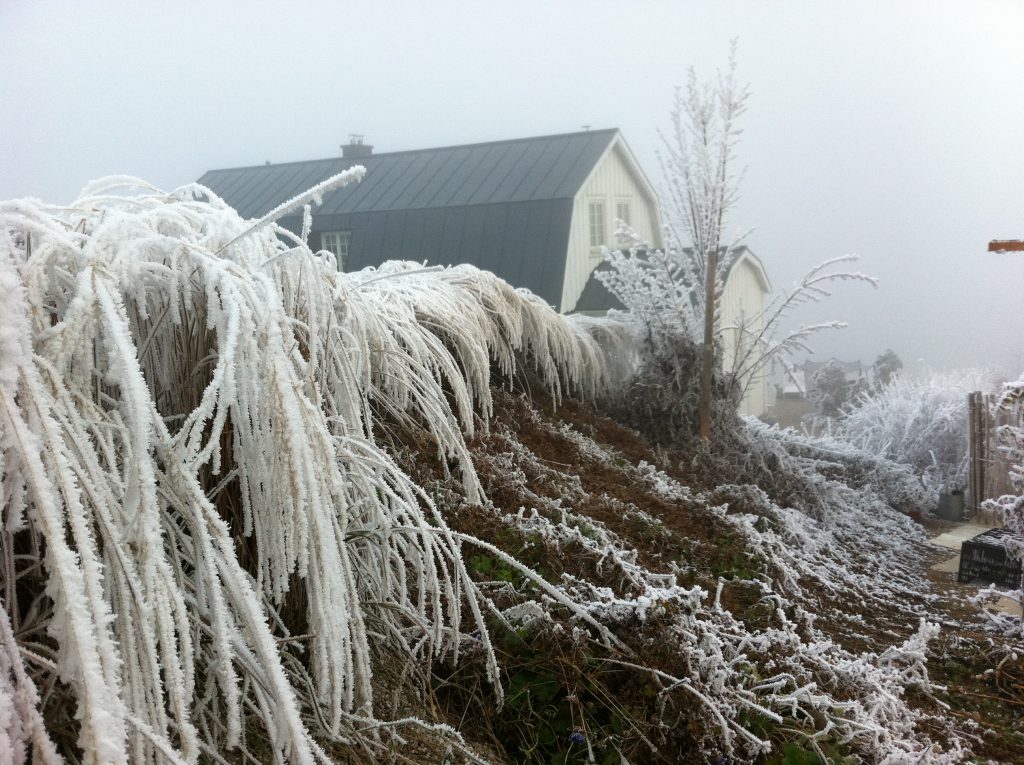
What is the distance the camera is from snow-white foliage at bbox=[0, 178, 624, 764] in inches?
24.8

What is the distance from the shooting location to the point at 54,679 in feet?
2.31

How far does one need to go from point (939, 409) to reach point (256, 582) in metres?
5.21

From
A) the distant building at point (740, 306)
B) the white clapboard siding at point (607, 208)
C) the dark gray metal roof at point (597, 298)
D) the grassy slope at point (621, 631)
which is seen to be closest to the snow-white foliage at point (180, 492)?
the grassy slope at point (621, 631)

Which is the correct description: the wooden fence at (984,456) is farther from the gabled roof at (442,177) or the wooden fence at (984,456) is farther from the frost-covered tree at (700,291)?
the gabled roof at (442,177)

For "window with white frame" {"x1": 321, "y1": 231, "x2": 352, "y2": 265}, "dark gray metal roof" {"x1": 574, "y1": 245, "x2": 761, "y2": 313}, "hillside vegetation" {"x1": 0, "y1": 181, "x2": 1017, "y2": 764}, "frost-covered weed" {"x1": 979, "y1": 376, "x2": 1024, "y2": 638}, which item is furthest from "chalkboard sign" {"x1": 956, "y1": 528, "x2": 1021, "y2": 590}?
"window with white frame" {"x1": 321, "y1": 231, "x2": 352, "y2": 265}

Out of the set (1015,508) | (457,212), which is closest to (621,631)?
(1015,508)

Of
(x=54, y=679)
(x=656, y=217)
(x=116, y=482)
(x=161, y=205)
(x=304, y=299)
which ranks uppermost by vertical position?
(x=656, y=217)

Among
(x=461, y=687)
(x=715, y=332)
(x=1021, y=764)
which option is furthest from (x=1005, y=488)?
(x=461, y=687)

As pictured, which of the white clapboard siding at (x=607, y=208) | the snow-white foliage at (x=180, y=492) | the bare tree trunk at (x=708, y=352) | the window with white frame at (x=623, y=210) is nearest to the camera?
the snow-white foliage at (x=180, y=492)

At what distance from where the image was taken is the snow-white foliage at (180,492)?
0.63m

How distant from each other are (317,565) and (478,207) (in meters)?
5.12

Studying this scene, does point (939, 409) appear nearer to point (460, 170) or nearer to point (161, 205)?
point (460, 170)

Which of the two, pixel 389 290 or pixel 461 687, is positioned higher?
pixel 389 290

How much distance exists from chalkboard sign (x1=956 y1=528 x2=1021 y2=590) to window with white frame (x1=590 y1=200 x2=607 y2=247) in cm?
376
